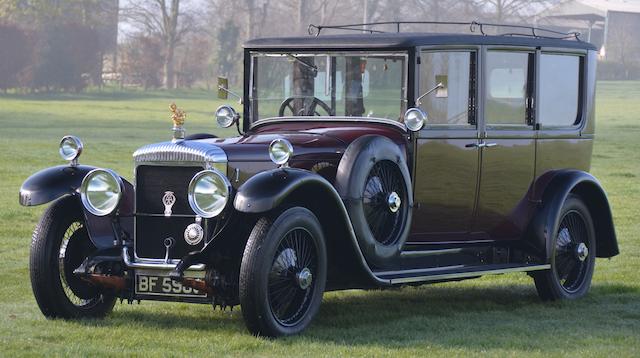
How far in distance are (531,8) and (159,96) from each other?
32.6m

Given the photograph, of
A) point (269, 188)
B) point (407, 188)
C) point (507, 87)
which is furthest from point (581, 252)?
point (269, 188)

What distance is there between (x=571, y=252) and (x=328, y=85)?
7.09 ft

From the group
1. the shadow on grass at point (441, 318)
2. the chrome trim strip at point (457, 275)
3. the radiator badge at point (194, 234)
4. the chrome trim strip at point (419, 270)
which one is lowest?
the shadow on grass at point (441, 318)

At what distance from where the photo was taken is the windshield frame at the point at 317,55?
27.0ft

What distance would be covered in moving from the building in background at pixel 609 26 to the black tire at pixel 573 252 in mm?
66997

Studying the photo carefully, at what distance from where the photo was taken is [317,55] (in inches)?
339

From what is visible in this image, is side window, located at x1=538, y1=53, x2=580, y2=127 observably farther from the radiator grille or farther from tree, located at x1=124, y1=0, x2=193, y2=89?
tree, located at x1=124, y1=0, x2=193, y2=89

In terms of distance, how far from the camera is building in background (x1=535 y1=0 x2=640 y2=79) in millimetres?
76312

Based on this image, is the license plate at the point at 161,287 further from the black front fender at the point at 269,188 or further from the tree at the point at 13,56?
the tree at the point at 13,56

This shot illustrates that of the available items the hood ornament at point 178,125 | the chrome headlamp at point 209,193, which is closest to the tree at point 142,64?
the hood ornament at point 178,125

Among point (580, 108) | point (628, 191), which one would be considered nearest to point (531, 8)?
point (628, 191)

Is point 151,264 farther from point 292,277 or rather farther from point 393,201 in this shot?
point 393,201

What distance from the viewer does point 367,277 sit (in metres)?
7.53

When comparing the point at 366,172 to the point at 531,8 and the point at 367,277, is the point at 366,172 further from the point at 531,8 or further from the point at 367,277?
the point at 531,8
